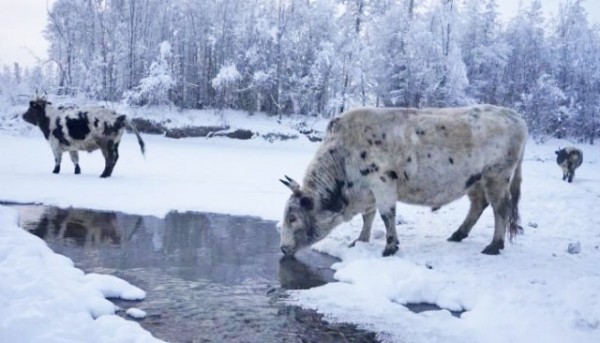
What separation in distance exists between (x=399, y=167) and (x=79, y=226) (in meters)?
5.30

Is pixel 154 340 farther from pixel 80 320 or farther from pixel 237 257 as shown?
pixel 237 257

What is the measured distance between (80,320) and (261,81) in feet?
116

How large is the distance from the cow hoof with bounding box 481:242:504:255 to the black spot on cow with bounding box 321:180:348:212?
2.20 m

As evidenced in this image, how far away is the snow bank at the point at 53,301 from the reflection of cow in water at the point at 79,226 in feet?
4.73

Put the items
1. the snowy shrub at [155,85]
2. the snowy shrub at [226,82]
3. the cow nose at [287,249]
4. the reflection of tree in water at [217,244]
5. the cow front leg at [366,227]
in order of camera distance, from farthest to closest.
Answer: the snowy shrub at [226,82], the snowy shrub at [155,85], the cow front leg at [366,227], the cow nose at [287,249], the reflection of tree in water at [217,244]

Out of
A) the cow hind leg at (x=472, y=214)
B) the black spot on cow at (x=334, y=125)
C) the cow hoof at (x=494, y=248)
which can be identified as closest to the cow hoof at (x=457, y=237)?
the cow hind leg at (x=472, y=214)

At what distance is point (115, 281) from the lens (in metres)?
5.39

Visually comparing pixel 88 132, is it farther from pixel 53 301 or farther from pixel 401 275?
pixel 401 275

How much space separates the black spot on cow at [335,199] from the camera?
7.65 meters

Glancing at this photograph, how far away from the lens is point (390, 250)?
7.34 metres

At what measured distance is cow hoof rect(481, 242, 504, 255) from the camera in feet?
24.6

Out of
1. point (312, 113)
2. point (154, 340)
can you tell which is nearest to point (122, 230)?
point (154, 340)

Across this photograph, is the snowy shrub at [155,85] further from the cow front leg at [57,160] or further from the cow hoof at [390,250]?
the cow hoof at [390,250]

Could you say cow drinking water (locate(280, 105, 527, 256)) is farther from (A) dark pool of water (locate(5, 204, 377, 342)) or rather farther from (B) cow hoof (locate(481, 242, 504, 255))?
(A) dark pool of water (locate(5, 204, 377, 342))
